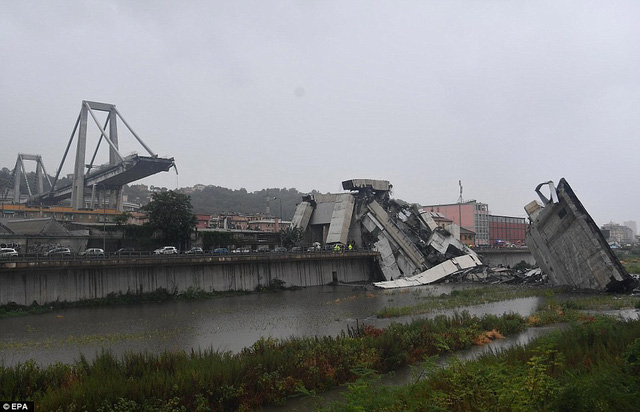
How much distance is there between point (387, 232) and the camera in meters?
61.9

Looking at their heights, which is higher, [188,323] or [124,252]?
[124,252]

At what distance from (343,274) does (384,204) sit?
53.4ft

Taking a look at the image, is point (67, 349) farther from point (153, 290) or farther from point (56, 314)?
point (153, 290)

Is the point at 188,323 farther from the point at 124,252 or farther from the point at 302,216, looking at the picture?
the point at 302,216

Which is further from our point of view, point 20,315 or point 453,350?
point 20,315

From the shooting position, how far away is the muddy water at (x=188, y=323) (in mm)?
21203

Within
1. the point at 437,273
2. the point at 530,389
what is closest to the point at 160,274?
the point at 437,273

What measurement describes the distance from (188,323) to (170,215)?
999 inches

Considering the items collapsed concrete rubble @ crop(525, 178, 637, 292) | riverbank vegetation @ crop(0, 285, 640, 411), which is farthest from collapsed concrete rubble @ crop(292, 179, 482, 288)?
riverbank vegetation @ crop(0, 285, 640, 411)

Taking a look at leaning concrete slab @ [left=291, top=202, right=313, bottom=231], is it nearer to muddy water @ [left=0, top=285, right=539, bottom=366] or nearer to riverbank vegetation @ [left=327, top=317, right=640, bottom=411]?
muddy water @ [left=0, top=285, right=539, bottom=366]

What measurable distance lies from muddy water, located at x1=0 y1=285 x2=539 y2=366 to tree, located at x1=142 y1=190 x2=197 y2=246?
13638 mm

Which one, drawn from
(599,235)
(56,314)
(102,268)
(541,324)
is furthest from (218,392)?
(599,235)

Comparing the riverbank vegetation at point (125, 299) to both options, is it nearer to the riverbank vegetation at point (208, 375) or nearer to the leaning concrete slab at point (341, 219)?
the leaning concrete slab at point (341, 219)

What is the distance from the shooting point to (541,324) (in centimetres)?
2438
